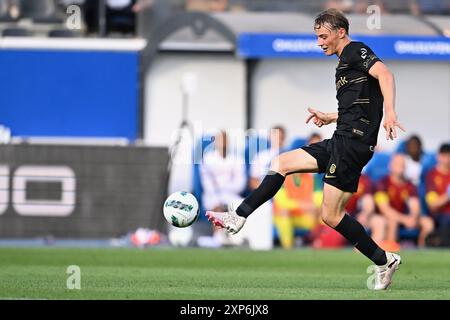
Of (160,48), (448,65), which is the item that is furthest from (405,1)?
(160,48)

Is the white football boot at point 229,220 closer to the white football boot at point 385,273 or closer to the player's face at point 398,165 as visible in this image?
the white football boot at point 385,273

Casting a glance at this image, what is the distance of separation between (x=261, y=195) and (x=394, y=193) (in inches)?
371

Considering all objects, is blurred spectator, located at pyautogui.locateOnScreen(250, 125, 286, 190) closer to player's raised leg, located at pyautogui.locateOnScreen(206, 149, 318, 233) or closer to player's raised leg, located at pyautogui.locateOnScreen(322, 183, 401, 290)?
player's raised leg, located at pyautogui.locateOnScreen(206, 149, 318, 233)

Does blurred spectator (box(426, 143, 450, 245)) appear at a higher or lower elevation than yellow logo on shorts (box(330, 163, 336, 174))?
lower

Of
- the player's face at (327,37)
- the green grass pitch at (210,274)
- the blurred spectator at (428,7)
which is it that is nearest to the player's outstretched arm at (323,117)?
the player's face at (327,37)

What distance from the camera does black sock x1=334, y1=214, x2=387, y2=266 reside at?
11.1m

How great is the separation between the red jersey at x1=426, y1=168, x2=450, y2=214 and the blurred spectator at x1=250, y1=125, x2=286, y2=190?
7.94 feet

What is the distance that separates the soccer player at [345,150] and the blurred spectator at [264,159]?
8.70 meters

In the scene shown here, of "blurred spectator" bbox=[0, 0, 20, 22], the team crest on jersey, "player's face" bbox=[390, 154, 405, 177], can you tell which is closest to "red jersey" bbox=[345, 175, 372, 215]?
"player's face" bbox=[390, 154, 405, 177]

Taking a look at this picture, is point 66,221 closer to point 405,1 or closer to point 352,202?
point 352,202

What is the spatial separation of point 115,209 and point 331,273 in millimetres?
7096

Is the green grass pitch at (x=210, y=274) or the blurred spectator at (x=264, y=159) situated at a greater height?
the blurred spectator at (x=264, y=159)

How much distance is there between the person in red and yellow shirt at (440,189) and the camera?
67.7ft

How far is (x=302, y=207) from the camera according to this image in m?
20.2
